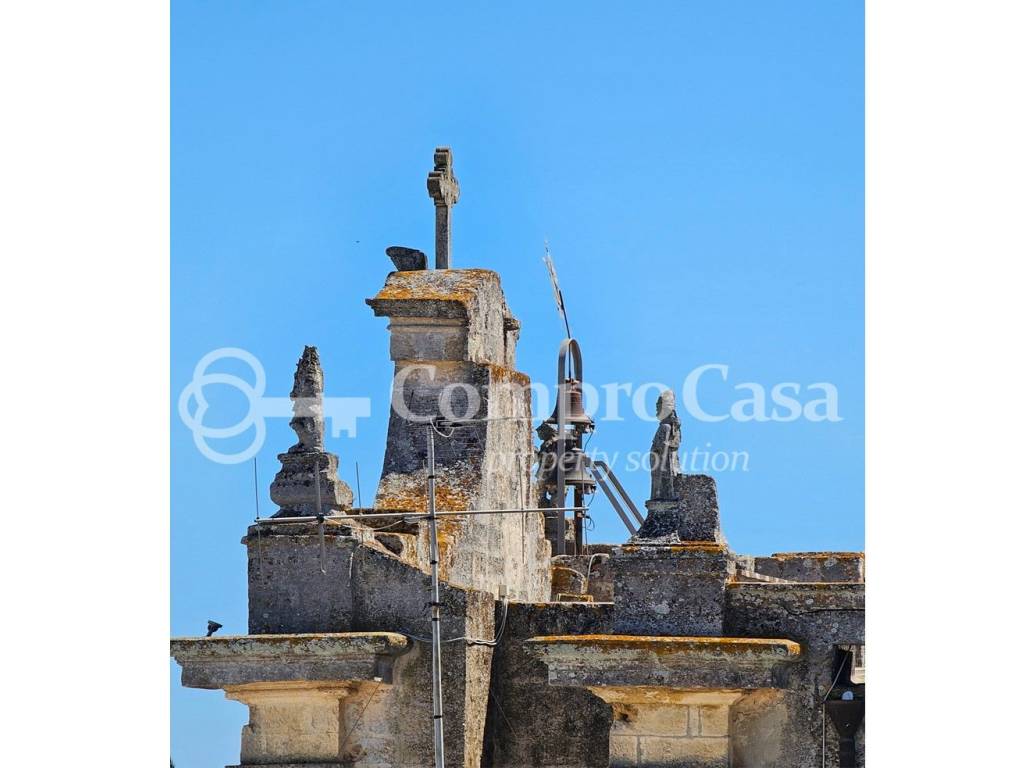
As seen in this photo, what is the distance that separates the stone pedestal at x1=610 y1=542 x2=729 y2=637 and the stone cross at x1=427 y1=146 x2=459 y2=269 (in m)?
4.31

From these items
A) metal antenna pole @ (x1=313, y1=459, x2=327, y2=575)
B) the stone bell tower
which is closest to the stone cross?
the stone bell tower

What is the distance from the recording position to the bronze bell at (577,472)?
85.0 feet

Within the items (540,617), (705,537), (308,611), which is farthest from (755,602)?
(308,611)

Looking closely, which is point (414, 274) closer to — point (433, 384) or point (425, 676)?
point (433, 384)

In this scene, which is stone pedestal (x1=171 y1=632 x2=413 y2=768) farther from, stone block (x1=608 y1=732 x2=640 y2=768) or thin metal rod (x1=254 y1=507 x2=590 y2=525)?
stone block (x1=608 y1=732 x2=640 y2=768)

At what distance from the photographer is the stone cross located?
20.7m

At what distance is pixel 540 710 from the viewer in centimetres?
1847

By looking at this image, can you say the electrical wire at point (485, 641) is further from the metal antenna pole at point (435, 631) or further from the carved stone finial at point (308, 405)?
the carved stone finial at point (308, 405)

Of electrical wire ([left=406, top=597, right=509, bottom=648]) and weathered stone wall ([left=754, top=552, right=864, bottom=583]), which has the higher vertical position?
weathered stone wall ([left=754, top=552, right=864, bottom=583])

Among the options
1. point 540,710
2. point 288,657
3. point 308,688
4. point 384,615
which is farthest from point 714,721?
point 288,657

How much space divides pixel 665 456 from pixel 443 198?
4401 mm

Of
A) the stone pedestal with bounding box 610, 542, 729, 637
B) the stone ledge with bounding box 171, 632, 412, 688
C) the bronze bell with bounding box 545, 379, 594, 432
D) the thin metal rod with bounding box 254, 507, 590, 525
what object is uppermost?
the bronze bell with bounding box 545, 379, 594, 432

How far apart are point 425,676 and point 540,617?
1.10 metres

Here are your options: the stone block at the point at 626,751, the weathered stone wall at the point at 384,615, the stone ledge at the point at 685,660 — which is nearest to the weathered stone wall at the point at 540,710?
the weathered stone wall at the point at 384,615
